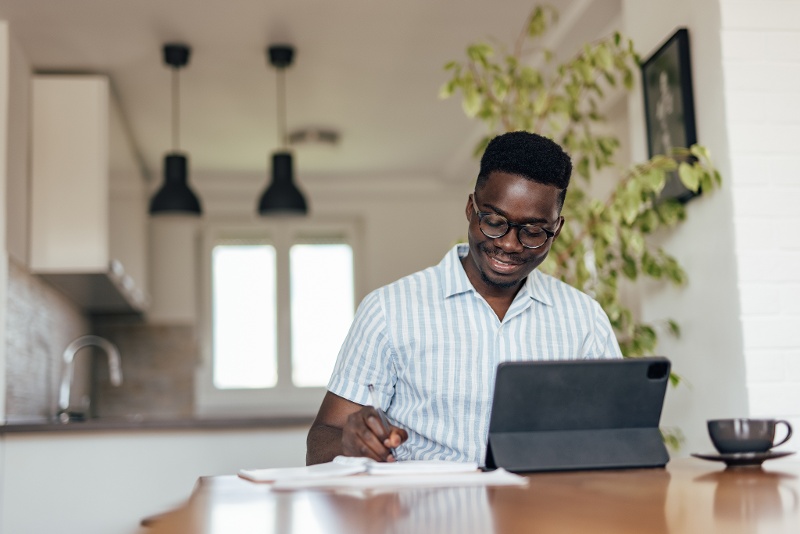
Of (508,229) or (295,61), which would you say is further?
(295,61)

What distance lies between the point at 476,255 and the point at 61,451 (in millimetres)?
2365

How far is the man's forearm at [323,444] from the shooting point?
1800 mm

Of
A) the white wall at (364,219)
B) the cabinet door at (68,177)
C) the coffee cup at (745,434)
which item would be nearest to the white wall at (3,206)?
the cabinet door at (68,177)

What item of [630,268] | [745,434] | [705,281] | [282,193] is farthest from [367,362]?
[282,193]

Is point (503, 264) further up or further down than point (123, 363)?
further up

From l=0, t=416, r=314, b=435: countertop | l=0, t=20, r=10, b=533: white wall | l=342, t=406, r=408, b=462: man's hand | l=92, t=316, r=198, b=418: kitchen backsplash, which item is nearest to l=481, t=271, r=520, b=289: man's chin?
l=342, t=406, r=408, b=462: man's hand

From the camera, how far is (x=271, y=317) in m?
7.23

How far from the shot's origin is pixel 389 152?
22.0ft

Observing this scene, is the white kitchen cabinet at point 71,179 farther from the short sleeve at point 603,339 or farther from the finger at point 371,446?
the finger at point 371,446

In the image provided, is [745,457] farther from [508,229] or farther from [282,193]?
[282,193]

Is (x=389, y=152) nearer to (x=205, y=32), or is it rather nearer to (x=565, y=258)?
(x=205, y=32)

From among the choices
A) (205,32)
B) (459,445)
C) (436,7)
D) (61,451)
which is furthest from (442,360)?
(205,32)

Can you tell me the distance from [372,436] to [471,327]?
53 cm

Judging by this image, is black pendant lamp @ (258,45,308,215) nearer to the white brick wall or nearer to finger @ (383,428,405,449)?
the white brick wall
